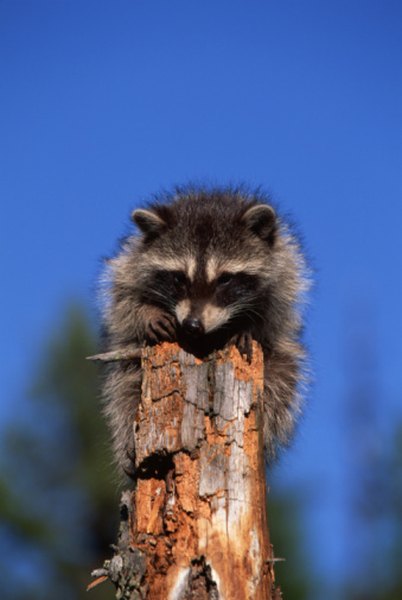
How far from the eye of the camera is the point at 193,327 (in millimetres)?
5020

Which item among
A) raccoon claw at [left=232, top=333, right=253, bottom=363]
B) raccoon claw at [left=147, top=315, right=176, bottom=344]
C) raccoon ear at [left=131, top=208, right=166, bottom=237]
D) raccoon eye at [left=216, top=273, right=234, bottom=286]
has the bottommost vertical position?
raccoon claw at [left=232, top=333, right=253, bottom=363]

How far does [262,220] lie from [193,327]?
126 centimetres

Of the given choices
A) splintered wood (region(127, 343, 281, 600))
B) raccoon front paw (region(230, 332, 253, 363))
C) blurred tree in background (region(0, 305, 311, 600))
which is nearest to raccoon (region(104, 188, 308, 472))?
raccoon front paw (region(230, 332, 253, 363))

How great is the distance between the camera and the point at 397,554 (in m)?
13.1

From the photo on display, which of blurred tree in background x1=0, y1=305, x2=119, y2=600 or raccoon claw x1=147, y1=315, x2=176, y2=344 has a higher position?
raccoon claw x1=147, y1=315, x2=176, y2=344

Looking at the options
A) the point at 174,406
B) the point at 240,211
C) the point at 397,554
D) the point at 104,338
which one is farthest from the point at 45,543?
the point at 174,406

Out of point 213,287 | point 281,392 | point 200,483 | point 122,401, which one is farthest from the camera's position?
point 122,401

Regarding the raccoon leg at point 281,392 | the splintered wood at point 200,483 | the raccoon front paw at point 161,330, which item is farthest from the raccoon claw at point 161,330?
the raccoon leg at point 281,392

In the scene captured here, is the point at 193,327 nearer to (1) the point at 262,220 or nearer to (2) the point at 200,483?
(2) the point at 200,483

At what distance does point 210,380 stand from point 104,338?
209 cm

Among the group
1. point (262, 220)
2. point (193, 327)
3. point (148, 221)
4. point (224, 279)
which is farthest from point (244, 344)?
point (148, 221)

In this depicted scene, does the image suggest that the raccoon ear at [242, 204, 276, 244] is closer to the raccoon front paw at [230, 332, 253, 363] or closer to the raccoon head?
the raccoon head

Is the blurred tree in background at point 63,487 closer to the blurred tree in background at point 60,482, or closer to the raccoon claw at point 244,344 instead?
the blurred tree in background at point 60,482

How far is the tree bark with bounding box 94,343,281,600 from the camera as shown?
4023 mm
